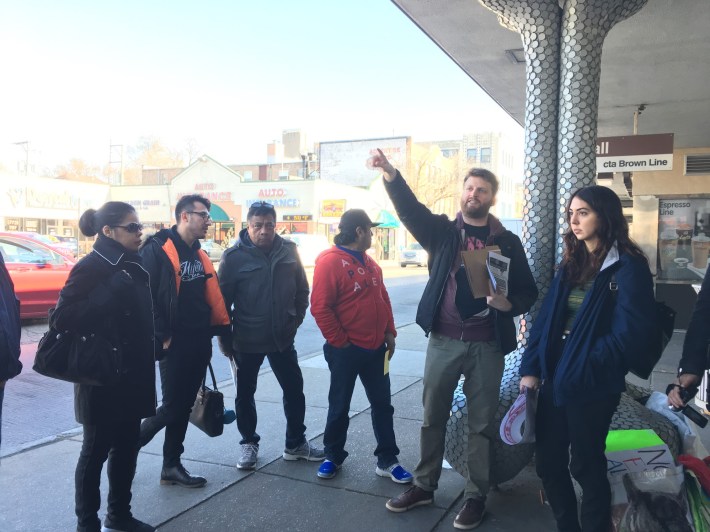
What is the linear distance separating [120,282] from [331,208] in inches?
1433

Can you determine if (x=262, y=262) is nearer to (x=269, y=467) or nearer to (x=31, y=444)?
(x=269, y=467)

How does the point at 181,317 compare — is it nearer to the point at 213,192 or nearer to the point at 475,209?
the point at 475,209

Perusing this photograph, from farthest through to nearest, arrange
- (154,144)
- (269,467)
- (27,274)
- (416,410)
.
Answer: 1. (154,144)
2. (27,274)
3. (416,410)
4. (269,467)

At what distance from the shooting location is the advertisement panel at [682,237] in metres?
10.9

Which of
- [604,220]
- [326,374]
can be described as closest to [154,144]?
[326,374]

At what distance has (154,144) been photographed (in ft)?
227

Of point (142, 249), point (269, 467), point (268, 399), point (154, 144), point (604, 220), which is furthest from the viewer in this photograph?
point (154, 144)

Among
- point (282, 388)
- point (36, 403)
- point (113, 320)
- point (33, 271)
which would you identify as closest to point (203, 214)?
point (113, 320)

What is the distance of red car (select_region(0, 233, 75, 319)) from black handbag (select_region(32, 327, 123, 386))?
837 centimetres

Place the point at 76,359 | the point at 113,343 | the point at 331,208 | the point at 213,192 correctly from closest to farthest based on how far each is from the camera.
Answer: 1. the point at 76,359
2. the point at 113,343
3. the point at 331,208
4. the point at 213,192

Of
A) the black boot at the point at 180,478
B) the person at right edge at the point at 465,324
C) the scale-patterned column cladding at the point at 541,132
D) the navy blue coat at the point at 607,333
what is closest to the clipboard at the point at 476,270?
the person at right edge at the point at 465,324

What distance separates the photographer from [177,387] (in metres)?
4.12

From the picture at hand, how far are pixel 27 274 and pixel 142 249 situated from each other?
8113 millimetres

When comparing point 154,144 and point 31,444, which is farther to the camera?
point 154,144
